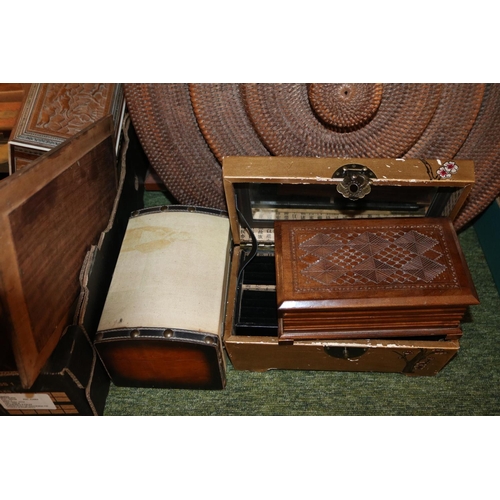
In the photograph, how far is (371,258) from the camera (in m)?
1.42

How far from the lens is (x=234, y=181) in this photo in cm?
144

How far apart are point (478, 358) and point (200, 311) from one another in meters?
1.00

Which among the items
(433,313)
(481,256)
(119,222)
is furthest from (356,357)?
(119,222)

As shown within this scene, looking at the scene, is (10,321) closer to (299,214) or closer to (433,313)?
(299,214)

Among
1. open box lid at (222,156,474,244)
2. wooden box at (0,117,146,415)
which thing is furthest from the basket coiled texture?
wooden box at (0,117,146,415)

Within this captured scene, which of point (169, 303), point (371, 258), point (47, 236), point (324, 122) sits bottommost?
point (169, 303)

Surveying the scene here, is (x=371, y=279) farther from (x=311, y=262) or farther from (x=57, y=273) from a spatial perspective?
(x=57, y=273)

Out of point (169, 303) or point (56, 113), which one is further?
point (56, 113)

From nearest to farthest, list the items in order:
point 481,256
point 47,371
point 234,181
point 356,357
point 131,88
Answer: point 47,371, point 234,181, point 356,357, point 131,88, point 481,256

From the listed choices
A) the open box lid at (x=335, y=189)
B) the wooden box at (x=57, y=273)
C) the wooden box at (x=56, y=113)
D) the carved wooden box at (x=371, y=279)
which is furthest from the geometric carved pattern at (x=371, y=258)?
the wooden box at (x=56, y=113)

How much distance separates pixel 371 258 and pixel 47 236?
0.92m

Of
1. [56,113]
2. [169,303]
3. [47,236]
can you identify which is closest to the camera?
[47,236]

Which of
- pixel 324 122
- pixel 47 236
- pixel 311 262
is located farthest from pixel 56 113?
pixel 311 262

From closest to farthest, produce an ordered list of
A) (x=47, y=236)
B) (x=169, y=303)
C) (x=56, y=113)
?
1. (x=47, y=236)
2. (x=169, y=303)
3. (x=56, y=113)
